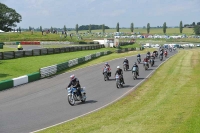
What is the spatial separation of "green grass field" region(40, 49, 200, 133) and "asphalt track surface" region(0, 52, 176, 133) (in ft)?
3.94

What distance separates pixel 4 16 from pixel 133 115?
101m

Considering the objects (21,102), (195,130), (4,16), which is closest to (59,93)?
(21,102)

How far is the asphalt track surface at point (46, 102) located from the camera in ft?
50.8

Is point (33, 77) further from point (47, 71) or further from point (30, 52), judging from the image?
point (30, 52)

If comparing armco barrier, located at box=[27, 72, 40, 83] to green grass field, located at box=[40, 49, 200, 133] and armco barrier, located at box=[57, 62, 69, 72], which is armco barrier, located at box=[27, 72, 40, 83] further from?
green grass field, located at box=[40, 49, 200, 133]

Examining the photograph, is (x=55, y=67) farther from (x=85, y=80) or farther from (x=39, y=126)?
(x=39, y=126)

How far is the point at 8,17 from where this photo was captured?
359ft

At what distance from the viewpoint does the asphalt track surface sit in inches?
609

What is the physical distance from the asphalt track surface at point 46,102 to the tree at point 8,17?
81476mm

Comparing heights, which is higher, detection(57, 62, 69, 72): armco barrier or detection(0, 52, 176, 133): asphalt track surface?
detection(57, 62, 69, 72): armco barrier

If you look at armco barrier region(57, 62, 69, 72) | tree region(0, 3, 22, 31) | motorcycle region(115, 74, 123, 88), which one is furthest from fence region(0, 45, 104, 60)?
tree region(0, 3, 22, 31)

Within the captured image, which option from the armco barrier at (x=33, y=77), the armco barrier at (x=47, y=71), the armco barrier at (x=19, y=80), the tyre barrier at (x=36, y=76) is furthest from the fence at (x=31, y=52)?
the armco barrier at (x=19, y=80)

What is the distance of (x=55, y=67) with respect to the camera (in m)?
37.2

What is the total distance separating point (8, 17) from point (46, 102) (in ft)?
311
